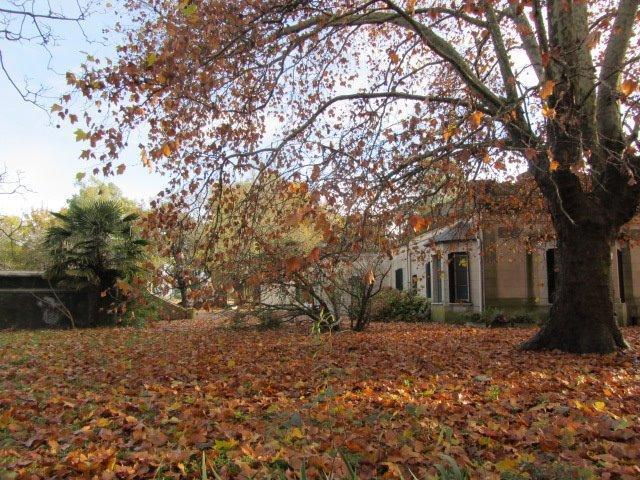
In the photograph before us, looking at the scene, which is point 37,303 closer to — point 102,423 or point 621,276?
point 102,423

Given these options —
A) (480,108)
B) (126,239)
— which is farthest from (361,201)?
(126,239)

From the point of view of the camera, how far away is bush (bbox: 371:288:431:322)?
65.9 ft

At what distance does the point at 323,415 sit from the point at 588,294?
6046 mm

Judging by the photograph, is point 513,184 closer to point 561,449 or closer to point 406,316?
point 406,316

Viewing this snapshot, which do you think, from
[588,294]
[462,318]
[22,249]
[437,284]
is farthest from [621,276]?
[22,249]

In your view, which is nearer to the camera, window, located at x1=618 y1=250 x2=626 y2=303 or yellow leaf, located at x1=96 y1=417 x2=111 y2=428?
yellow leaf, located at x1=96 y1=417 x2=111 y2=428

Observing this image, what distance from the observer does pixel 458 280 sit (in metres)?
19.5

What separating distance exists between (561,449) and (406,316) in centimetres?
1657

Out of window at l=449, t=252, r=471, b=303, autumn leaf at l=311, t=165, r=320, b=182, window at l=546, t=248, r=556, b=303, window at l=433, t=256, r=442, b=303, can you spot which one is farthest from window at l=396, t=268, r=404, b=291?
autumn leaf at l=311, t=165, r=320, b=182

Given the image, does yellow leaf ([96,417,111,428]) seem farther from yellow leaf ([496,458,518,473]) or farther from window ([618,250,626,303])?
window ([618,250,626,303])

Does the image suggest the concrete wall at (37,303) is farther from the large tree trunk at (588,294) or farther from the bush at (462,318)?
the large tree trunk at (588,294)

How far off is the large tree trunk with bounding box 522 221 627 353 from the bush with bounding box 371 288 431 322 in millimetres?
10843

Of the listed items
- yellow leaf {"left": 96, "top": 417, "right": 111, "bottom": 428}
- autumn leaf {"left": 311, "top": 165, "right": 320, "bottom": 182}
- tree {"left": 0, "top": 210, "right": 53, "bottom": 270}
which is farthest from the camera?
tree {"left": 0, "top": 210, "right": 53, "bottom": 270}

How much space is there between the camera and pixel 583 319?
29.4 ft
